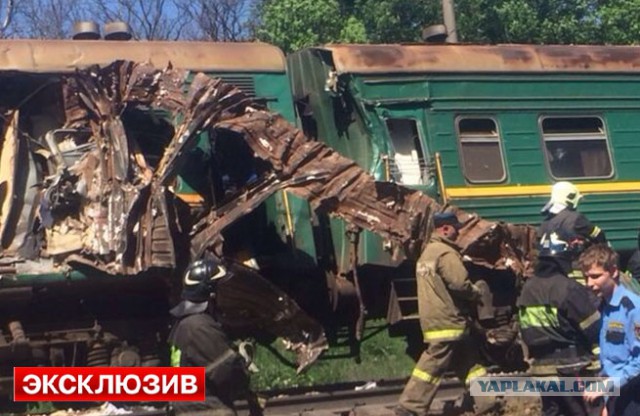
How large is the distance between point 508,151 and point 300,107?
220 centimetres

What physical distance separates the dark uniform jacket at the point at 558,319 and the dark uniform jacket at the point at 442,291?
5.31 ft

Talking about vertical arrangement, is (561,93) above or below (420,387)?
above

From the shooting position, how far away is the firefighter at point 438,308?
31.1ft

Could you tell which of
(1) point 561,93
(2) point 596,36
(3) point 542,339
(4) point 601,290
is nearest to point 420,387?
(3) point 542,339

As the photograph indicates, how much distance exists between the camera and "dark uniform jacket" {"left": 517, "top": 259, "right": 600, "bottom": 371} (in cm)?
725

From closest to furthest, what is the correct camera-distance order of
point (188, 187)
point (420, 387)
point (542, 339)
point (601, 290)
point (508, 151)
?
1. point (601, 290)
2. point (542, 339)
3. point (420, 387)
4. point (188, 187)
5. point (508, 151)

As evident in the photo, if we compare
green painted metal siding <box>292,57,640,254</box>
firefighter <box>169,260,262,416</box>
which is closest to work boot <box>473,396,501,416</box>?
green painted metal siding <box>292,57,640,254</box>

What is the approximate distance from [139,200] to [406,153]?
321 centimetres

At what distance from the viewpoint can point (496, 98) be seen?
1227cm

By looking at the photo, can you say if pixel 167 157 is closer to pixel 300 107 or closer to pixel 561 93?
pixel 300 107

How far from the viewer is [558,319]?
7508mm

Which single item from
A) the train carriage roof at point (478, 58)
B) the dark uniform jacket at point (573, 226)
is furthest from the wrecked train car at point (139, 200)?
the dark uniform jacket at point (573, 226)

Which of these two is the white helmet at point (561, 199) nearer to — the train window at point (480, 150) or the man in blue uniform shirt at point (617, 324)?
the train window at point (480, 150)

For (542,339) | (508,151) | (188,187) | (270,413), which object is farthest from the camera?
(508,151)
